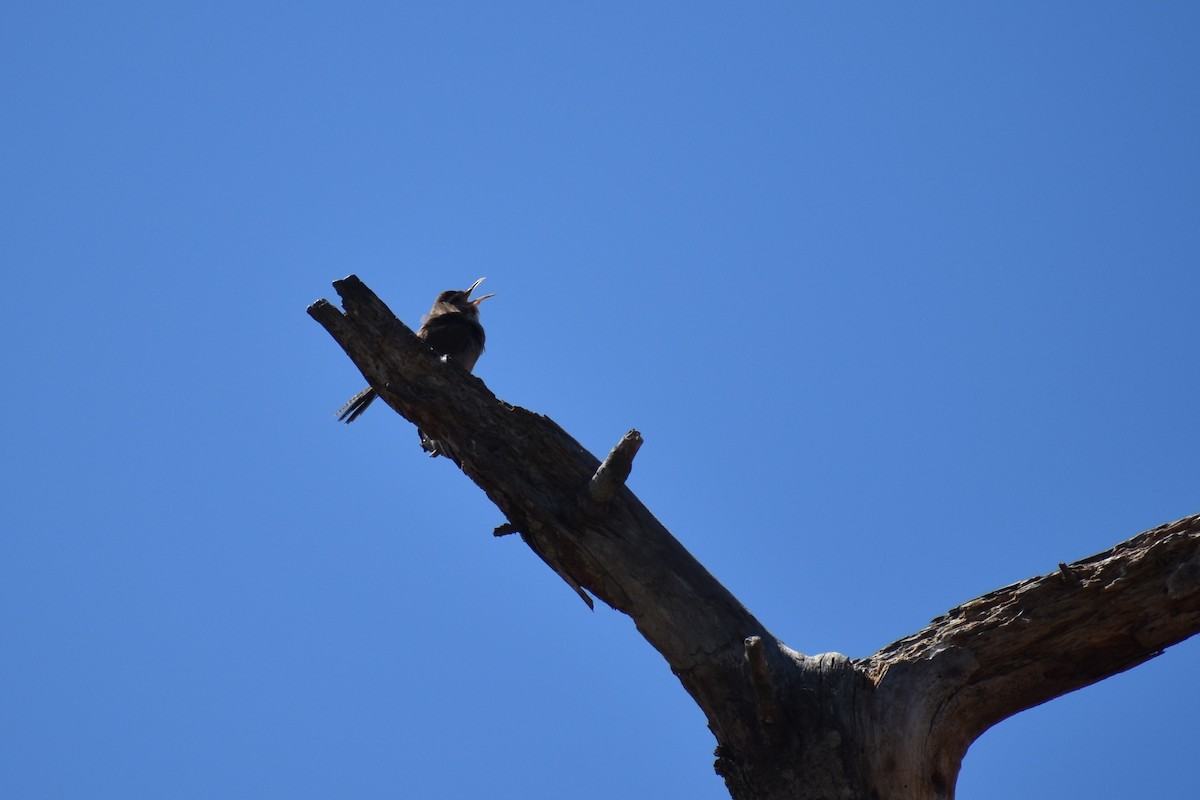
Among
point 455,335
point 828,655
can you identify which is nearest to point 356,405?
point 455,335

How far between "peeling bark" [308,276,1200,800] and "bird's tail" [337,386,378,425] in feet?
8.81

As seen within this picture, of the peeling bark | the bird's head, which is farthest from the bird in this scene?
the peeling bark

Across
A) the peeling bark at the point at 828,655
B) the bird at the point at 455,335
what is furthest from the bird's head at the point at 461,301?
the peeling bark at the point at 828,655

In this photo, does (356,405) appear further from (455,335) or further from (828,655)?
(828,655)

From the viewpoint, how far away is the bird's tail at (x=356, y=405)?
7.29 m

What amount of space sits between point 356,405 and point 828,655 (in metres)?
4.00

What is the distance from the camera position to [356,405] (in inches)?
288

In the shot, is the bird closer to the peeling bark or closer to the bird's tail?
the bird's tail

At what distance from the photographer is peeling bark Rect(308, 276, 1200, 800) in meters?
3.90

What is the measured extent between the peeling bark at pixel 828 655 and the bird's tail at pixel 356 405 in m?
2.69

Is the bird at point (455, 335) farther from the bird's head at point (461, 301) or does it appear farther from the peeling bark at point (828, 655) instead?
the peeling bark at point (828, 655)

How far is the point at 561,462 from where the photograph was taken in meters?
4.64

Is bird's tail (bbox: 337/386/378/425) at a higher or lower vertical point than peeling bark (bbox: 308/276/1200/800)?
higher

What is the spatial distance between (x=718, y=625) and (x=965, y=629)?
90cm
